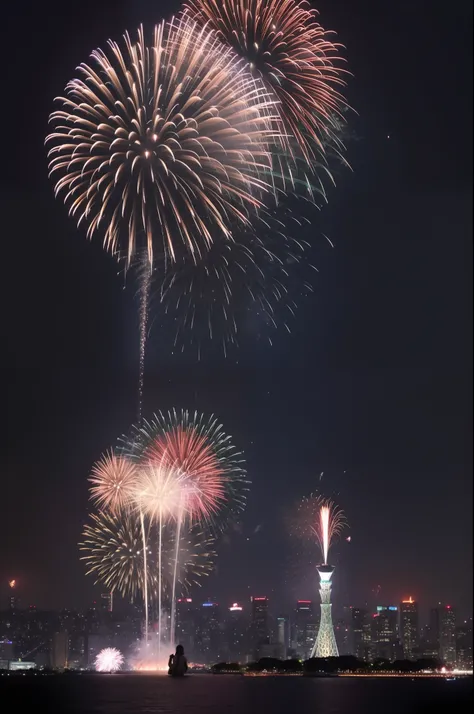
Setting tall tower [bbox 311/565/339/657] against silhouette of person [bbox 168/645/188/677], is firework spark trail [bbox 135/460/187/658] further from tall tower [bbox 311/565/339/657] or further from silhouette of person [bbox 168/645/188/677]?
tall tower [bbox 311/565/339/657]

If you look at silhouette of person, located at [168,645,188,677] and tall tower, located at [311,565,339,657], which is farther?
tall tower, located at [311,565,339,657]

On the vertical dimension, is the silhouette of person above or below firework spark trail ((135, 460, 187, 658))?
below

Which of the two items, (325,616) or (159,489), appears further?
(325,616)

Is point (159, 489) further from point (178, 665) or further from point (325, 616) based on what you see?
point (325, 616)

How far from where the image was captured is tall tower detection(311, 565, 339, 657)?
18388 centimetres

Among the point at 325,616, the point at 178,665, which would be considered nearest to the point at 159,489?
the point at 178,665

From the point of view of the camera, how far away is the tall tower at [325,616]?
7239 inches

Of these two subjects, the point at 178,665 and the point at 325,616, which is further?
the point at 325,616

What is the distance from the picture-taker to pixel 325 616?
18875cm

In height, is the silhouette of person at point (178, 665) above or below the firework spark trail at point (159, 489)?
below

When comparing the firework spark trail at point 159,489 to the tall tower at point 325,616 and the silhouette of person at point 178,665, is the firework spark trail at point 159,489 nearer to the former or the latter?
the silhouette of person at point 178,665

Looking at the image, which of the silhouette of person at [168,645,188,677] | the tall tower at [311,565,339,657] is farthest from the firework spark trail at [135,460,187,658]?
the tall tower at [311,565,339,657]

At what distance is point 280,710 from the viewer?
266ft

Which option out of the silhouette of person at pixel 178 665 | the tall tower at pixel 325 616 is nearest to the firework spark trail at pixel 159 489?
the silhouette of person at pixel 178 665
